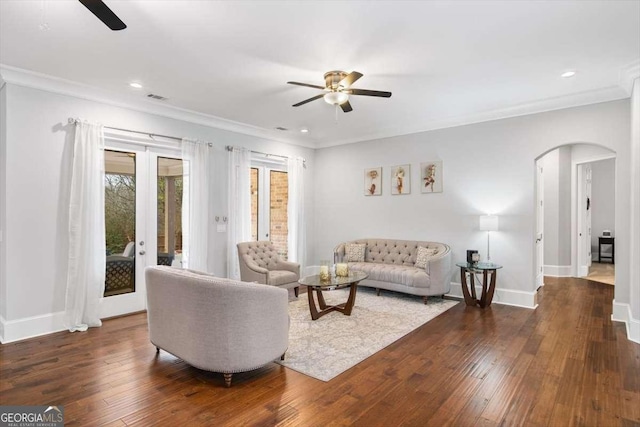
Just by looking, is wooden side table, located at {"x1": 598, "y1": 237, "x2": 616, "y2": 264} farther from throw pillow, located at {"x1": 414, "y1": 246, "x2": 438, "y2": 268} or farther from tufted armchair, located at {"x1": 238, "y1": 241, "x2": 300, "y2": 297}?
tufted armchair, located at {"x1": 238, "y1": 241, "x2": 300, "y2": 297}

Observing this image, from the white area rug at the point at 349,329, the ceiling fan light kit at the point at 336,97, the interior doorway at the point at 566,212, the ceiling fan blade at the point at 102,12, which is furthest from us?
the interior doorway at the point at 566,212

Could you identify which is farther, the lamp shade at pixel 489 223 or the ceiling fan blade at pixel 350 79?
the lamp shade at pixel 489 223

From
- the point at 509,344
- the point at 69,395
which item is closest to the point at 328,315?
the point at 509,344

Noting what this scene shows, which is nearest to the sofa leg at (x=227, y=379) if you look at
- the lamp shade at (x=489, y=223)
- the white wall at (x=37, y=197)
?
the white wall at (x=37, y=197)

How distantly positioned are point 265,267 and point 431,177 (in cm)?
334

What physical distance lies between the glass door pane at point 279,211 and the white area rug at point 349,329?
153 cm

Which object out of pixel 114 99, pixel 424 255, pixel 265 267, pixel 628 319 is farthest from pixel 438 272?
pixel 114 99

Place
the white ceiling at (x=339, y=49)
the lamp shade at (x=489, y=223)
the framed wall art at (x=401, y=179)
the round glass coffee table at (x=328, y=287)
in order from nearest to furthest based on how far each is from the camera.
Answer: the white ceiling at (x=339, y=49) < the round glass coffee table at (x=328, y=287) < the lamp shade at (x=489, y=223) < the framed wall art at (x=401, y=179)

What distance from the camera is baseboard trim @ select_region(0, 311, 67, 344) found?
388cm

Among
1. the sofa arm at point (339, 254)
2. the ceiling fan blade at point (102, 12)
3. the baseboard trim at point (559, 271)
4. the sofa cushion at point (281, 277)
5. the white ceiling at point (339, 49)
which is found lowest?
the baseboard trim at point (559, 271)

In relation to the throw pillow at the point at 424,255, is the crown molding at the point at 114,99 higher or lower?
higher

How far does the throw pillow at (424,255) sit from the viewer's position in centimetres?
576

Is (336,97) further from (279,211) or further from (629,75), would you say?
(279,211)

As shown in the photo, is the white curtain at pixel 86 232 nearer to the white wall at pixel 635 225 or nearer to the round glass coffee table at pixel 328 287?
the round glass coffee table at pixel 328 287
